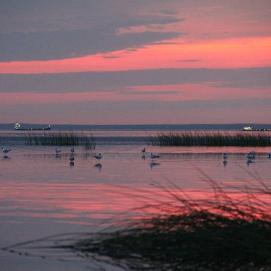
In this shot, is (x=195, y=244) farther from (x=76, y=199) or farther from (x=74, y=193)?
(x=74, y=193)

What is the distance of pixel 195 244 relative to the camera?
682 centimetres

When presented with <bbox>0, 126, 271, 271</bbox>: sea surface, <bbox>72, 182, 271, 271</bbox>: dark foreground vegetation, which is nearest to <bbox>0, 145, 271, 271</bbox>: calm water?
<bbox>0, 126, 271, 271</bbox>: sea surface

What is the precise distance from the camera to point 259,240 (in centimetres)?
679

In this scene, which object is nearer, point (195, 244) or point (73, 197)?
point (195, 244)

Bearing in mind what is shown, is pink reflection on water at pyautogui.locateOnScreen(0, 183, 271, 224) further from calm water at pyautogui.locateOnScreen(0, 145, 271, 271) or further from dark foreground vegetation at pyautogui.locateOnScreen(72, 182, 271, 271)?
dark foreground vegetation at pyautogui.locateOnScreen(72, 182, 271, 271)

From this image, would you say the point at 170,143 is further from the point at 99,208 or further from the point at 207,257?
the point at 207,257

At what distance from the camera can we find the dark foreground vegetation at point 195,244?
680cm

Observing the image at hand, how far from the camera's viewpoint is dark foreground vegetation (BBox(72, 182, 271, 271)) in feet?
22.3

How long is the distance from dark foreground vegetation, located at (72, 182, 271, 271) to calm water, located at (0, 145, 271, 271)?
1235mm

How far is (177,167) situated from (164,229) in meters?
24.6

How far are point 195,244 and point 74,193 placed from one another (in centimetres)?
1318

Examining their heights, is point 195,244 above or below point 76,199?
above

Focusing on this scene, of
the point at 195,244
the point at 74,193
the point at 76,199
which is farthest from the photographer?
the point at 74,193

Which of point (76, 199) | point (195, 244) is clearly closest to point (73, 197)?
point (76, 199)
